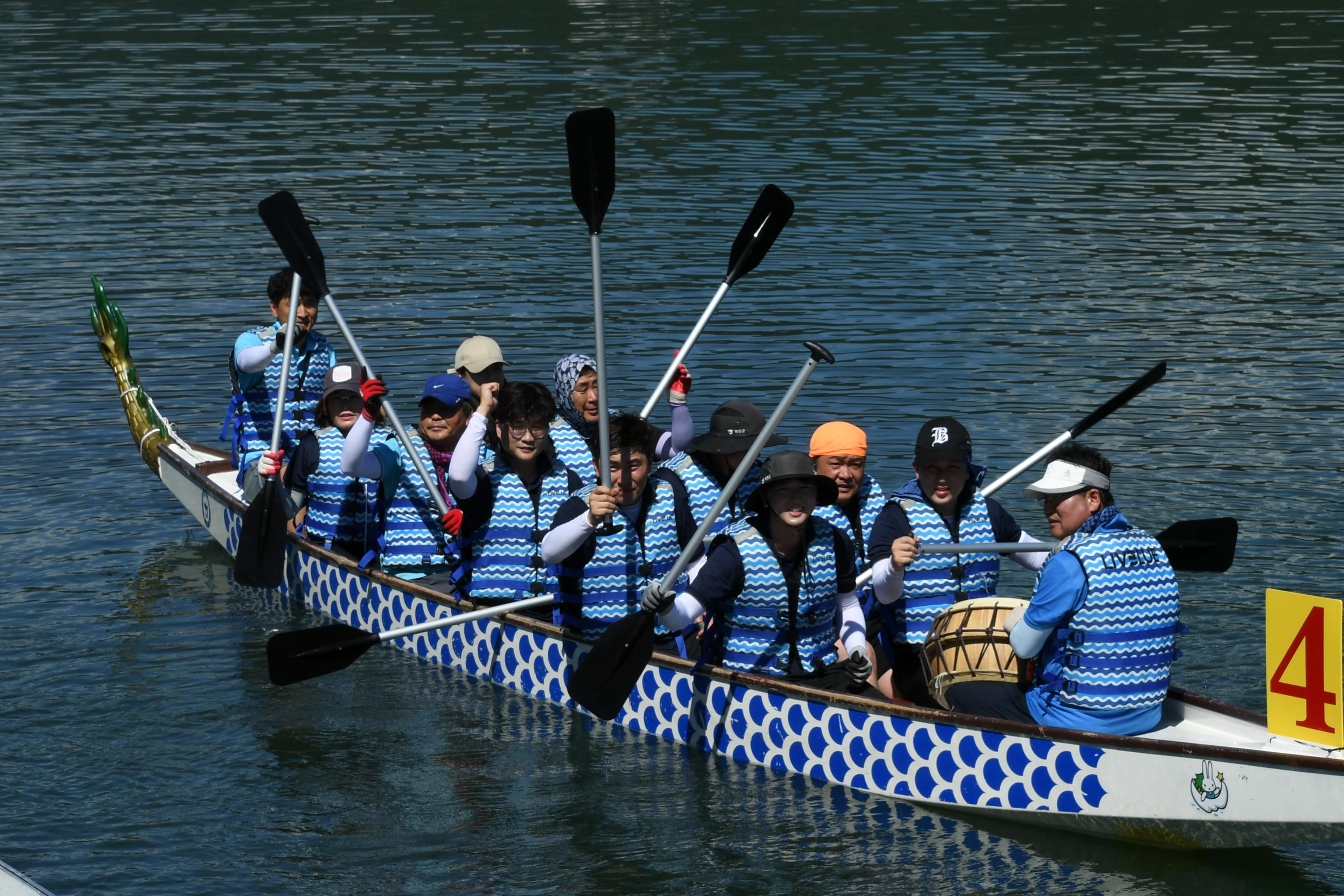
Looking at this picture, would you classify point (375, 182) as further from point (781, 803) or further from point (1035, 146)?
point (781, 803)

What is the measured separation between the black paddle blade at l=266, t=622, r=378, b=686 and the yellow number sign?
5.23 meters

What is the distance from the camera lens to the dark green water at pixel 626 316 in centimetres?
895

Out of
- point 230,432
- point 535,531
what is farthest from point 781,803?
point 230,432

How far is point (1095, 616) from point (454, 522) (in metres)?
4.29

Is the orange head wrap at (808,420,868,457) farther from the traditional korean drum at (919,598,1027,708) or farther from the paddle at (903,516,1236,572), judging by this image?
the traditional korean drum at (919,598,1027,708)

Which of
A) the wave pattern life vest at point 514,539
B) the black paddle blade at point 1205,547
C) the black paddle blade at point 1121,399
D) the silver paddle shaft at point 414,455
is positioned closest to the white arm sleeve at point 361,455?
the silver paddle shaft at point 414,455

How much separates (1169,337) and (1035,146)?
391 inches

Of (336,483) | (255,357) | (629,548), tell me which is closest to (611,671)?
(629,548)

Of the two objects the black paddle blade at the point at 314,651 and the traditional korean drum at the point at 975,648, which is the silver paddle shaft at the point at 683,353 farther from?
the traditional korean drum at the point at 975,648

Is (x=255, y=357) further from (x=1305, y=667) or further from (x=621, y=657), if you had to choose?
(x=1305, y=667)

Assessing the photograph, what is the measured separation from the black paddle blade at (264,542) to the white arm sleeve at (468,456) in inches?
88.6

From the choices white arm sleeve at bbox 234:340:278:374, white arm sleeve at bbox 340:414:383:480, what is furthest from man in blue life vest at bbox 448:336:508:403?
white arm sleeve at bbox 234:340:278:374

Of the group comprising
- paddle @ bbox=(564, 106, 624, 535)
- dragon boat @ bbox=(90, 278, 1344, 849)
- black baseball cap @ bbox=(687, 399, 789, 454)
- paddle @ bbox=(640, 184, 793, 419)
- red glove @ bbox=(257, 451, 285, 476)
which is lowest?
dragon boat @ bbox=(90, 278, 1344, 849)

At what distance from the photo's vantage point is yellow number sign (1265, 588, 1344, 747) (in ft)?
24.3
